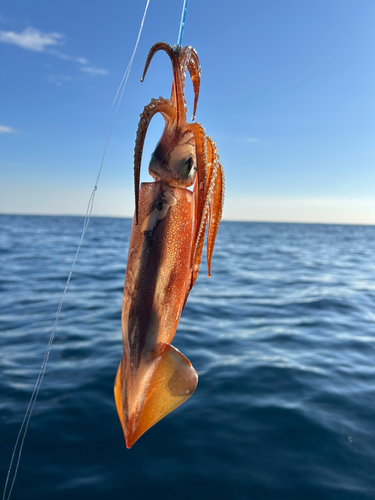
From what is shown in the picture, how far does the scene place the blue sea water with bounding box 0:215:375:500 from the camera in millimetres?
3469

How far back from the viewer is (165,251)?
1.16 meters

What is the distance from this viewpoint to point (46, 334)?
7.00 meters

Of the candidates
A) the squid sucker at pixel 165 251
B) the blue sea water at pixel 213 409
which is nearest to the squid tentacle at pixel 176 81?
the squid sucker at pixel 165 251

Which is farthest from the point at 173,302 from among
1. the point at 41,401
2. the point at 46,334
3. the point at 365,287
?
the point at 365,287

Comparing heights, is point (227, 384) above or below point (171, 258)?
below

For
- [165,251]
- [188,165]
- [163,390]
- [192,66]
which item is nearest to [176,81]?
[192,66]

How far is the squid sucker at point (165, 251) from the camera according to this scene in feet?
3.82

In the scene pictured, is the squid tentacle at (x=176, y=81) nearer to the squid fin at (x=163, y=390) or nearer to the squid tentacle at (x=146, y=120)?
the squid tentacle at (x=146, y=120)

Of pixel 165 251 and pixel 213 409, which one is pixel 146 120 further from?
pixel 213 409

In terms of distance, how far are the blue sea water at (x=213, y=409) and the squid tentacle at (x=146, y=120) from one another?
329cm

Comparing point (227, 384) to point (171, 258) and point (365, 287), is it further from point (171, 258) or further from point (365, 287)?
point (365, 287)

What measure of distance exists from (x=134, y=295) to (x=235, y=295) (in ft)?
33.1

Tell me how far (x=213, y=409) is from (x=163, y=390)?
3740 millimetres

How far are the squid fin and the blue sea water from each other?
101 inches
